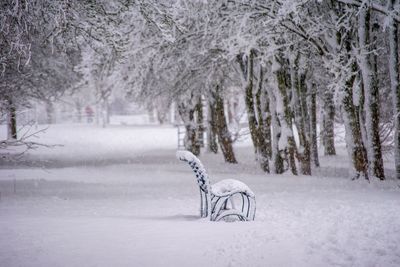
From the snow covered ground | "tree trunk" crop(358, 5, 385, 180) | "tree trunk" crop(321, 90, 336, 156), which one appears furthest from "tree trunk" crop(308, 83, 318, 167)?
the snow covered ground

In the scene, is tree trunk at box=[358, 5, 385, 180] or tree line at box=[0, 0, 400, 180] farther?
tree trunk at box=[358, 5, 385, 180]

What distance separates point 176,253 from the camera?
5.72m

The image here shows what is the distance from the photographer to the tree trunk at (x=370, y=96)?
1464 cm

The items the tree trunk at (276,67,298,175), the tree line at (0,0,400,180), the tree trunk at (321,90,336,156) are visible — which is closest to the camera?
the tree line at (0,0,400,180)

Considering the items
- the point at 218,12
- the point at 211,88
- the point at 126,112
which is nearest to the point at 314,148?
the point at 211,88

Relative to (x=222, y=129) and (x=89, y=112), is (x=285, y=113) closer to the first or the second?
(x=222, y=129)

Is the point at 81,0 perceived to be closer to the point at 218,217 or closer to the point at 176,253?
the point at 218,217

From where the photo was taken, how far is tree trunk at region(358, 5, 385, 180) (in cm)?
1464

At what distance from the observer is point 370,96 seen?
14906 mm

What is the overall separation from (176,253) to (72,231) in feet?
5.68

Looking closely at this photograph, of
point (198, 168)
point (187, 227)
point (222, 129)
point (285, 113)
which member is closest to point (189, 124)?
point (222, 129)

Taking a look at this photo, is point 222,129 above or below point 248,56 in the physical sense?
below

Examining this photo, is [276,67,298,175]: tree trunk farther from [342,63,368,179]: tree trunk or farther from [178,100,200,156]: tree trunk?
[178,100,200,156]: tree trunk

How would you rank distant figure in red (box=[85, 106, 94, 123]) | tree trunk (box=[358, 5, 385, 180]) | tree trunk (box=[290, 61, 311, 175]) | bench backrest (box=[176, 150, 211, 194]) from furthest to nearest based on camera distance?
distant figure in red (box=[85, 106, 94, 123]) → tree trunk (box=[290, 61, 311, 175]) → tree trunk (box=[358, 5, 385, 180]) → bench backrest (box=[176, 150, 211, 194])
